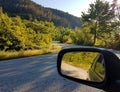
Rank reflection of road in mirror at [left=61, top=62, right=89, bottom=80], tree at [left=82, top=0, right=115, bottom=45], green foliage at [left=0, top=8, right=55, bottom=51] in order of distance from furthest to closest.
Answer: tree at [left=82, top=0, right=115, bottom=45]
green foliage at [left=0, top=8, right=55, bottom=51]
reflection of road in mirror at [left=61, top=62, right=89, bottom=80]

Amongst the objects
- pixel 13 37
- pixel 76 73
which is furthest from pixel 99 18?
pixel 76 73

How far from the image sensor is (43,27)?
137 feet

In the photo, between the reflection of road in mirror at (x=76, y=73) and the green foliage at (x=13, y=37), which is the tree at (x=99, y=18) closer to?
the green foliage at (x=13, y=37)

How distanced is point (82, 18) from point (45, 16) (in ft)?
350

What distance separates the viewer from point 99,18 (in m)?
61.0

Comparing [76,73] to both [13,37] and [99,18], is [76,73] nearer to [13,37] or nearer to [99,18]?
[13,37]

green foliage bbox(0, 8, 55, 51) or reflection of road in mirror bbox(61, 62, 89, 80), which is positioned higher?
reflection of road in mirror bbox(61, 62, 89, 80)

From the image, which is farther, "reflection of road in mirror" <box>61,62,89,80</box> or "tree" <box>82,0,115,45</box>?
"tree" <box>82,0,115,45</box>

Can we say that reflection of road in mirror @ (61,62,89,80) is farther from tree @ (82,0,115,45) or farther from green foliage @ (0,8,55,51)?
tree @ (82,0,115,45)

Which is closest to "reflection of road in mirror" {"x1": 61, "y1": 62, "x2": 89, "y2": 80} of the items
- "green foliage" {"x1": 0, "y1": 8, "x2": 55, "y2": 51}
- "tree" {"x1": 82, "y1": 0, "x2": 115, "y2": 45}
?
"green foliage" {"x1": 0, "y1": 8, "x2": 55, "y2": 51}

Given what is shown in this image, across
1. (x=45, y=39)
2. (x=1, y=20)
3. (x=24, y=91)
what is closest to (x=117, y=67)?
(x=24, y=91)

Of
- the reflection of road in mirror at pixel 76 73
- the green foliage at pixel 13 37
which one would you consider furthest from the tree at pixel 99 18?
the reflection of road in mirror at pixel 76 73

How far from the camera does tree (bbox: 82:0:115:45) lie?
6012cm

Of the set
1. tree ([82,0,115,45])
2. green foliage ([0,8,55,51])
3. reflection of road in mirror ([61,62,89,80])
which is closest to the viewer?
reflection of road in mirror ([61,62,89,80])
